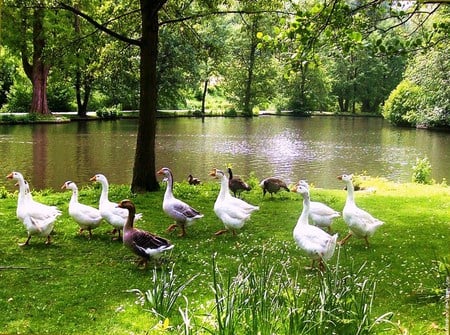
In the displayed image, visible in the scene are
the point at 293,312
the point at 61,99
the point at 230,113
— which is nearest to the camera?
the point at 293,312

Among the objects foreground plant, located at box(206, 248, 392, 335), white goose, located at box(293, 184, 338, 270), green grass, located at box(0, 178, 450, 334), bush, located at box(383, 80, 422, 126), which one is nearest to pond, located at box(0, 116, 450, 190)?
bush, located at box(383, 80, 422, 126)

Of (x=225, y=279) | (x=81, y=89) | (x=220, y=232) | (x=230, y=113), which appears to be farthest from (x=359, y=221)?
(x=230, y=113)

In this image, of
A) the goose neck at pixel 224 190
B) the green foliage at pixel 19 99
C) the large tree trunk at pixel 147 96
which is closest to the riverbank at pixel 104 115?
the green foliage at pixel 19 99

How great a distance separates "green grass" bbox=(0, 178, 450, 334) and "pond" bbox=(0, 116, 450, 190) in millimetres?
4194

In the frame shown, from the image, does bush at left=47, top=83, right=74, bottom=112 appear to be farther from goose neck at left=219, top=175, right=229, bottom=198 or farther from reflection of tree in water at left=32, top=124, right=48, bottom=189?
goose neck at left=219, top=175, right=229, bottom=198

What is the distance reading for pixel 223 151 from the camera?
1298 centimetres

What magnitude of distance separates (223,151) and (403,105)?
10.9 metres

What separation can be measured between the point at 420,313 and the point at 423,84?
13611 mm

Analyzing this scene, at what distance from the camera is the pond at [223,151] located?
9.93 meters

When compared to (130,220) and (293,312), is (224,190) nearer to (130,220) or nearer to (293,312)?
(130,220)

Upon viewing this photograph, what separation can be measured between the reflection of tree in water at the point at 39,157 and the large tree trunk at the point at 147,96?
3.09m

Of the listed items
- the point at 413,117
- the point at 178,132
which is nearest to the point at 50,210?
the point at 178,132

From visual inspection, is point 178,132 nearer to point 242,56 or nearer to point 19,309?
point 242,56

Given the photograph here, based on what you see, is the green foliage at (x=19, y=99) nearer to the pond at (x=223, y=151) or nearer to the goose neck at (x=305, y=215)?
the pond at (x=223, y=151)
